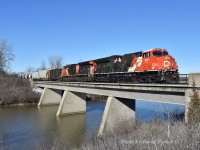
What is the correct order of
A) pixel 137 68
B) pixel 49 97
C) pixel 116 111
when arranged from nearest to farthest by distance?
pixel 137 68, pixel 116 111, pixel 49 97

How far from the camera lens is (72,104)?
41281 millimetres

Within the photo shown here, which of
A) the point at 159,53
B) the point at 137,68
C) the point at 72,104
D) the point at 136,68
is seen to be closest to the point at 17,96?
the point at 72,104

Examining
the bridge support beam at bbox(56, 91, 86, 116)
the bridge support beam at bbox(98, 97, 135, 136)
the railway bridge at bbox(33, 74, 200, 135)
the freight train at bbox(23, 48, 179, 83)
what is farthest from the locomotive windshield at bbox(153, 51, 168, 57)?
the bridge support beam at bbox(56, 91, 86, 116)

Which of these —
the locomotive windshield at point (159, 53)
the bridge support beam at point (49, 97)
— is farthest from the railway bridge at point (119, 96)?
the bridge support beam at point (49, 97)

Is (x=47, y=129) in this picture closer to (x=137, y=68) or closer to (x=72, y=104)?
(x=72, y=104)

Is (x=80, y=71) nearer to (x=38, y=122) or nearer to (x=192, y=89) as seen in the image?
(x=38, y=122)

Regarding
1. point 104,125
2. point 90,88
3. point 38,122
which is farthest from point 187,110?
point 38,122

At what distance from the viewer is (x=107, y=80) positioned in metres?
32.1

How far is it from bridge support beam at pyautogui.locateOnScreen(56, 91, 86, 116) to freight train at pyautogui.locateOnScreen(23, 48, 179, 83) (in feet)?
11.9

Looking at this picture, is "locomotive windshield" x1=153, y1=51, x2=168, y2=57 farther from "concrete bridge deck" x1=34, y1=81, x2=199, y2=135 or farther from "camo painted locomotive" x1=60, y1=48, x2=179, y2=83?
"concrete bridge deck" x1=34, y1=81, x2=199, y2=135

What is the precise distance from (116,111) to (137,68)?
5527 mm

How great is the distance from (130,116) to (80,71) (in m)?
17.9

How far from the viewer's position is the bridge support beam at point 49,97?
53.6 meters

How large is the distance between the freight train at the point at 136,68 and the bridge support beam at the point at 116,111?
2575 millimetres
